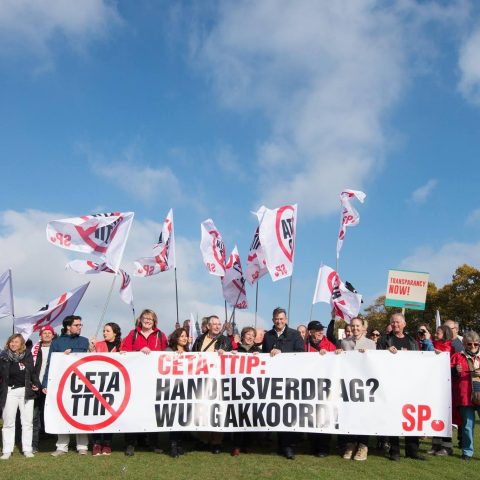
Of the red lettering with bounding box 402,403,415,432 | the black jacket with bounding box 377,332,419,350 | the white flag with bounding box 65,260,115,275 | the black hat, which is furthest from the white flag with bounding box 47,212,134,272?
the red lettering with bounding box 402,403,415,432

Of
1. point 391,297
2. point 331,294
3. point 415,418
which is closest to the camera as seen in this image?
point 415,418

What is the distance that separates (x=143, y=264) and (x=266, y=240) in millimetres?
3732

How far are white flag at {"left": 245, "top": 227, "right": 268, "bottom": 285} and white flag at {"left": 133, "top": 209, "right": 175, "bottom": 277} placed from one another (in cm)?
216

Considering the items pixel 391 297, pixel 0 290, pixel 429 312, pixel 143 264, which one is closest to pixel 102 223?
pixel 143 264

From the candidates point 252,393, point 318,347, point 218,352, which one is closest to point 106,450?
point 218,352

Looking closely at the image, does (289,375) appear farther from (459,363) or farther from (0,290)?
(0,290)

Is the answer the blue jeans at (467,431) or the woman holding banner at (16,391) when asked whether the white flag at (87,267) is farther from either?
the blue jeans at (467,431)

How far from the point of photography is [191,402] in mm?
8156

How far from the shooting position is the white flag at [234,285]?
14211 mm

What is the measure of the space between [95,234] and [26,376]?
4245 millimetres

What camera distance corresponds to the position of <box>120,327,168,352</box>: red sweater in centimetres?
865

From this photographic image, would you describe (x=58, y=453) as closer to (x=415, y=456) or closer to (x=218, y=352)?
(x=218, y=352)

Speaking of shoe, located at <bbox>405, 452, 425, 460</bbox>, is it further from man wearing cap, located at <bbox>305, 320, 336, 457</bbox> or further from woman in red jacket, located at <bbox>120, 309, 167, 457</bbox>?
woman in red jacket, located at <bbox>120, 309, 167, 457</bbox>

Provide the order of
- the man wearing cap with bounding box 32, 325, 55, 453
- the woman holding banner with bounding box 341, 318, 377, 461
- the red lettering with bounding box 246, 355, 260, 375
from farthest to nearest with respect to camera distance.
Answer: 1. the man wearing cap with bounding box 32, 325, 55, 453
2. the red lettering with bounding box 246, 355, 260, 375
3. the woman holding banner with bounding box 341, 318, 377, 461
